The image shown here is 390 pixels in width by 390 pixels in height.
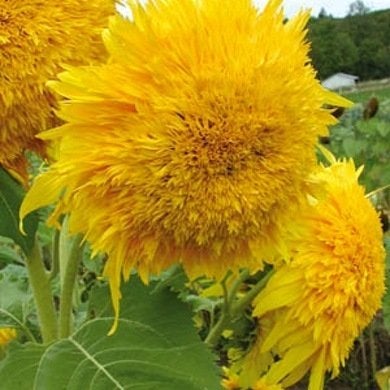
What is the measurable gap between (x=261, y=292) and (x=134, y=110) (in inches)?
12.5

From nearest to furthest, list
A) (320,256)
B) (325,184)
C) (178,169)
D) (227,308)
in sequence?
(178,169) → (325,184) → (320,256) → (227,308)

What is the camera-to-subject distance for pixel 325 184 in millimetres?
751

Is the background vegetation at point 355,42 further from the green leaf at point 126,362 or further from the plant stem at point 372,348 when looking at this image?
the green leaf at point 126,362

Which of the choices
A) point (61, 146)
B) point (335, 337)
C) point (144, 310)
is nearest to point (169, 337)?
point (144, 310)

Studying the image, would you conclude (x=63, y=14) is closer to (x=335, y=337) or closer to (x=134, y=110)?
(x=134, y=110)

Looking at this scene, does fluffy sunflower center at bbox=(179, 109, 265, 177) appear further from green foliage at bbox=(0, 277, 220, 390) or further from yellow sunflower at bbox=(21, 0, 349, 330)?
green foliage at bbox=(0, 277, 220, 390)

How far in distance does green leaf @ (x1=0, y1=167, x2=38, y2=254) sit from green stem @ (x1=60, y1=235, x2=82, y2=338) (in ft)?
0.13

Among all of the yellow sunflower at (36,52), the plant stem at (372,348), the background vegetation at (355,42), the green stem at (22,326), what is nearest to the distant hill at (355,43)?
the background vegetation at (355,42)

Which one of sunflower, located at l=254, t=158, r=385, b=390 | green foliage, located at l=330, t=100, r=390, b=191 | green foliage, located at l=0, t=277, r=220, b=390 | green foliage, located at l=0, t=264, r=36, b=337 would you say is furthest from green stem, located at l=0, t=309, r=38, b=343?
green foliage, located at l=330, t=100, r=390, b=191

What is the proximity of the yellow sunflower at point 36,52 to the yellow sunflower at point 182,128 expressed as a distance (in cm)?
3

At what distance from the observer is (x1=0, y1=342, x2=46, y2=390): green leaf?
0.80m

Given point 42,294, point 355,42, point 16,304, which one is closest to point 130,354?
point 42,294

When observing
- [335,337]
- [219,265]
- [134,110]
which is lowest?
[335,337]

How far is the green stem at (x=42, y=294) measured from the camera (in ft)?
2.97
